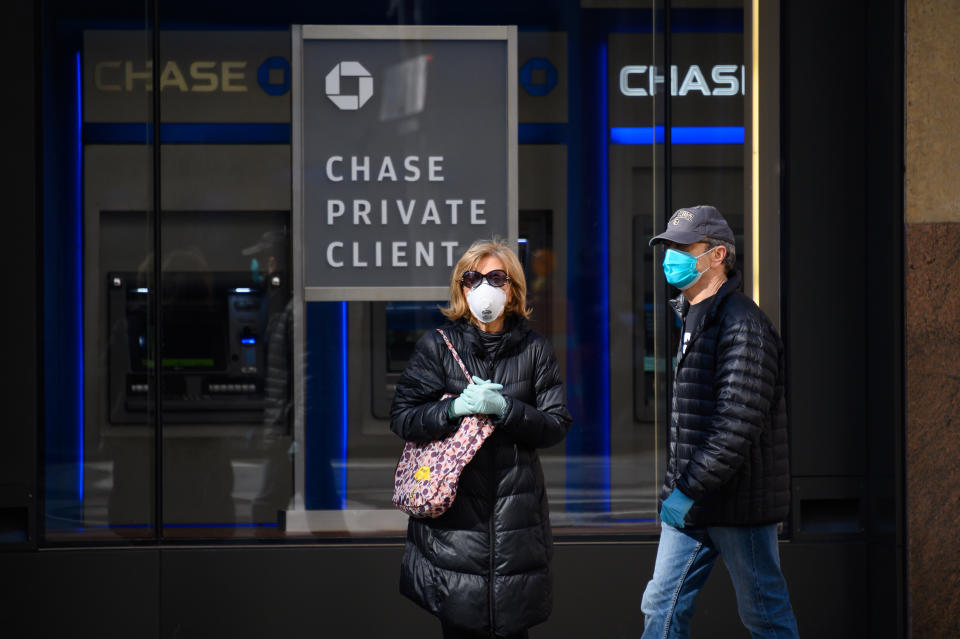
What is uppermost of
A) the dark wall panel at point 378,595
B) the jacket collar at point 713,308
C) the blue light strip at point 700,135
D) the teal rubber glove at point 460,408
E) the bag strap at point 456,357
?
the blue light strip at point 700,135

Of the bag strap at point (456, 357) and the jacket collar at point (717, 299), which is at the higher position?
the jacket collar at point (717, 299)

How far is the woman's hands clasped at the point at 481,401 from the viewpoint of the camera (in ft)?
11.3

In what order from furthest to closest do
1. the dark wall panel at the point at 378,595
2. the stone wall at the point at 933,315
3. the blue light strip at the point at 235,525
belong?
the blue light strip at the point at 235,525 → the dark wall panel at the point at 378,595 → the stone wall at the point at 933,315

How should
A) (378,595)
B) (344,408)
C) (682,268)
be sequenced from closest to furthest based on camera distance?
(682,268)
(378,595)
(344,408)

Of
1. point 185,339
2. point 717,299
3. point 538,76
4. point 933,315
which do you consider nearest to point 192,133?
point 185,339

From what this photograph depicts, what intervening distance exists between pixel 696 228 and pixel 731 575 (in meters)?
1.16

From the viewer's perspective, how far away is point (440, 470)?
3.46 meters

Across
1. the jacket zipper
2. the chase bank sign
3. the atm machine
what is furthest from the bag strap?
the chase bank sign

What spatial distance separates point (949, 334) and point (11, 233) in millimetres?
4397

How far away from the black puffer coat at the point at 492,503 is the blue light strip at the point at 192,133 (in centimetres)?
240

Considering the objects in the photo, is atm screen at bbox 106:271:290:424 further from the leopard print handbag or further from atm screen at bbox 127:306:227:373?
the leopard print handbag

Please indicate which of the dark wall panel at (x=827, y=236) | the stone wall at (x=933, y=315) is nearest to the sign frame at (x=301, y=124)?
the dark wall panel at (x=827, y=236)

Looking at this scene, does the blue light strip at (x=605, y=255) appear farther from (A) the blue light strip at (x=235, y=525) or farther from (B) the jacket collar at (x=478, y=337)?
(B) the jacket collar at (x=478, y=337)

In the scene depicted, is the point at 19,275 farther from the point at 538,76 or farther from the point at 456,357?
the point at 538,76
